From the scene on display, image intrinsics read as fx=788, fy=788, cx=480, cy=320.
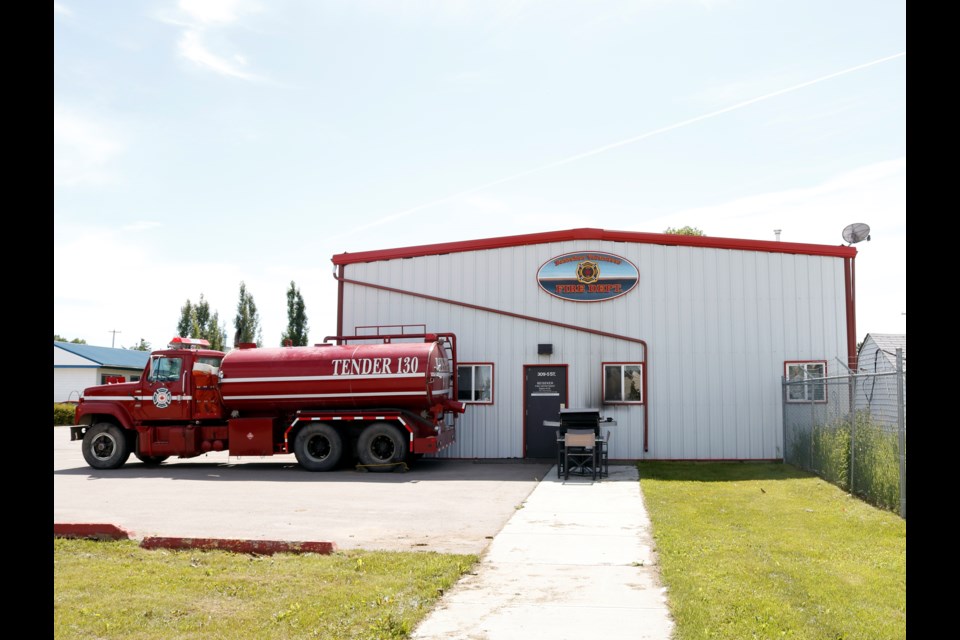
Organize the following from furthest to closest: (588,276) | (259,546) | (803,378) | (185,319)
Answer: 1. (185,319)
2. (588,276)
3. (803,378)
4. (259,546)

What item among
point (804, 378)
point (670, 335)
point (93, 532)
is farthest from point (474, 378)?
point (93, 532)

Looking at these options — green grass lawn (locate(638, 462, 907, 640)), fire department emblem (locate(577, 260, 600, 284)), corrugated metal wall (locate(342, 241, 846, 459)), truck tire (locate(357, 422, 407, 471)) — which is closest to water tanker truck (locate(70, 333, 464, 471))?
truck tire (locate(357, 422, 407, 471))

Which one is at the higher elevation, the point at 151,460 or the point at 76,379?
the point at 76,379

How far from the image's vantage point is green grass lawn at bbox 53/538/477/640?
245 inches

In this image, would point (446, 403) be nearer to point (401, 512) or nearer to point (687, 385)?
point (687, 385)

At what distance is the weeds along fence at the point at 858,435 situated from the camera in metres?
11.4

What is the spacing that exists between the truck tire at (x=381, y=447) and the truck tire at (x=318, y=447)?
1.97 feet

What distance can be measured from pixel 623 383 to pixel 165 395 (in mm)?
11582

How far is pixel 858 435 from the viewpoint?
1326cm

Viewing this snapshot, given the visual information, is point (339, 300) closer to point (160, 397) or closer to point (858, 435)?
point (160, 397)

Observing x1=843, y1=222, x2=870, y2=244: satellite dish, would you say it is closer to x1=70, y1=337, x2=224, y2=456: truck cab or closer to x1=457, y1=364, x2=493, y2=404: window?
x1=457, y1=364, x2=493, y2=404: window
